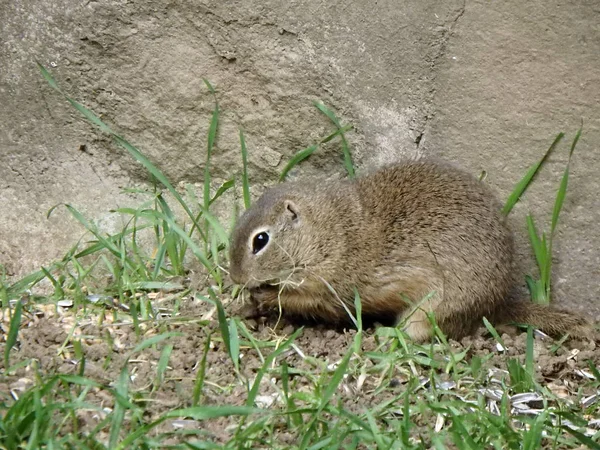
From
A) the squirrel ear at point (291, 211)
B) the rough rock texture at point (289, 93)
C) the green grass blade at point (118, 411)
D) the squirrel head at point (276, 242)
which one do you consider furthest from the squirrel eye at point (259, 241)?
the green grass blade at point (118, 411)

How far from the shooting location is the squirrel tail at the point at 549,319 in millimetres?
4590

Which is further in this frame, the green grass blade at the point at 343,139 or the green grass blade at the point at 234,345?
the green grass blade at the point at 343,139

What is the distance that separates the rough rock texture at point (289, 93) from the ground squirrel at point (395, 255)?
0.28 metres

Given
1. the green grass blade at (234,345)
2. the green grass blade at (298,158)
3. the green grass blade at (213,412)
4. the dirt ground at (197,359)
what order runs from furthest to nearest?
1. the green grass blade at (298,158)
2. the green grass blade at (234,345)
3. the dirt ground at (197,359)
4. the green grass blade at (213,412)

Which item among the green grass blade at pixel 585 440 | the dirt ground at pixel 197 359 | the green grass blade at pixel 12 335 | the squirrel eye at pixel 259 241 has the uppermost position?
the squirrel eye at pixel 259 241

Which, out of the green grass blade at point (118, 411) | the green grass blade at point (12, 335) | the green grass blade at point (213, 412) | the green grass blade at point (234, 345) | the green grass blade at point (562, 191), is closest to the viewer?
the green grass blade at point (118, 411)

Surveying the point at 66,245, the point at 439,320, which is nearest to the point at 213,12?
the point at 66,245

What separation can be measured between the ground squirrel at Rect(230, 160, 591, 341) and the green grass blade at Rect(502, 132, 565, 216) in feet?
0.20

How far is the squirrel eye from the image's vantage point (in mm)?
4586

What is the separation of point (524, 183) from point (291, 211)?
1210mm

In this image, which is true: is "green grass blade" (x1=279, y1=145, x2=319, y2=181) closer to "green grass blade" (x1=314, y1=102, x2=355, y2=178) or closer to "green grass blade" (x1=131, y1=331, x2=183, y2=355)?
"green grass blade" (x1=314, y1=102, x2=355, y2=178)

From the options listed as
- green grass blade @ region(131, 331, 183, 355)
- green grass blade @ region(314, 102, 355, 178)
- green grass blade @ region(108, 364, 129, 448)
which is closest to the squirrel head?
green grass blade @ region(314, 102, 355, 178)

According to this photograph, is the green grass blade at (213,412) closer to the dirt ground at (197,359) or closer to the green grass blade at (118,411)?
the dirt ground at (197,359)

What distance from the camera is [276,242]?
15.1 feet
